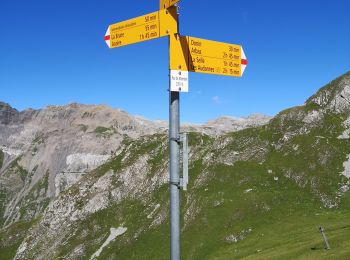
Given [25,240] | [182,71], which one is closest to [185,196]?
[25,240]

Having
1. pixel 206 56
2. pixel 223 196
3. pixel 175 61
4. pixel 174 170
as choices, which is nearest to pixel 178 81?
Answer: pixel 175 61

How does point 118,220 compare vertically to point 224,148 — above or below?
below

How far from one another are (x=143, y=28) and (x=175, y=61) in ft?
4.35

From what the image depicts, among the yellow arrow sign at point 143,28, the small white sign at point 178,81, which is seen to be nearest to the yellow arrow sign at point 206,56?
the small white sign at point 178,81

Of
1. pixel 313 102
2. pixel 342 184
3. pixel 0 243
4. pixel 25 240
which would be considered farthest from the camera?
pixel 0 243

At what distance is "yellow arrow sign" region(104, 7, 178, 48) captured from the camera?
11203 millimetres

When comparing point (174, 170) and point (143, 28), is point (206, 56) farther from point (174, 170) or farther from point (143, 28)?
point (174, 170)

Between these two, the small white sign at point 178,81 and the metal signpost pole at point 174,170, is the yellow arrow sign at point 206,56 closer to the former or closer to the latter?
the small white sign at point 178,81

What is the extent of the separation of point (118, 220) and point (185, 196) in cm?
2401

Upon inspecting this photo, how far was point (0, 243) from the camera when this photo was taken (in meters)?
155

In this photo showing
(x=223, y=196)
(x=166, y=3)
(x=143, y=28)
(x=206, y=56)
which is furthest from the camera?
(x=223, y=196)

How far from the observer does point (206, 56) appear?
11.9 m

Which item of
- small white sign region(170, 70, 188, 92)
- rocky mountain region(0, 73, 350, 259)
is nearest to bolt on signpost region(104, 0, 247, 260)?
small white sign region(170, 70, 188, 92)

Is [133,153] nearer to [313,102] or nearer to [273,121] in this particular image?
[273,121]
